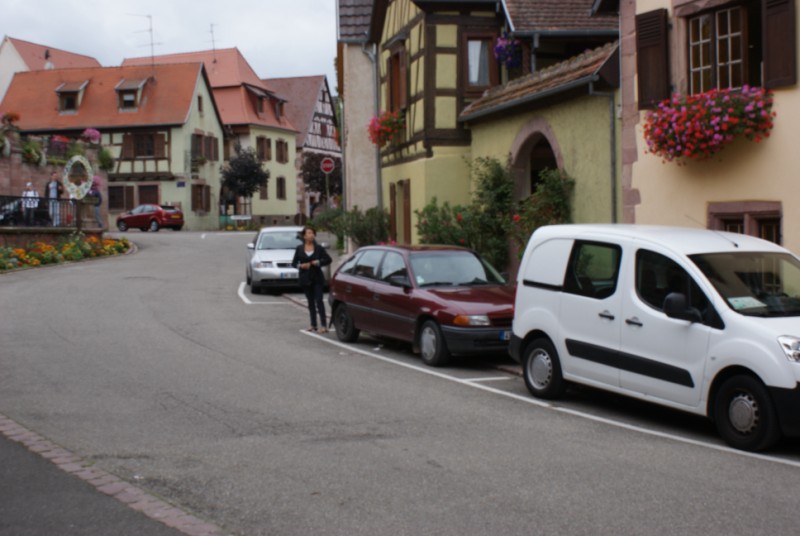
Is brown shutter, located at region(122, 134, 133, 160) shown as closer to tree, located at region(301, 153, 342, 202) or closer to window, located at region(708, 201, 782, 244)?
tree, located at region(301, 153, 342, 202)

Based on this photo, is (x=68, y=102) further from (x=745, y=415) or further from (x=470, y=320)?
(x=745, y=415)

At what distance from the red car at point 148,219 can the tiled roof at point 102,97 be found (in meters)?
7.10

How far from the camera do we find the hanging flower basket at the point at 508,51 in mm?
23094

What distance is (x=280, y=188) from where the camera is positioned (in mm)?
75938

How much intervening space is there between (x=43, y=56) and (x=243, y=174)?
17.7 m

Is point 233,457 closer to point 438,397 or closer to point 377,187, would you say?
Answer: point 438,397

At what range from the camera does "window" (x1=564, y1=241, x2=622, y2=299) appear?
1017 centimetres

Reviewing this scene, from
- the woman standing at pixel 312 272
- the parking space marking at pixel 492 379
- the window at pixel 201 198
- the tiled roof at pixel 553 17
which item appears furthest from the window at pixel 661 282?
the window at pixel 201 198

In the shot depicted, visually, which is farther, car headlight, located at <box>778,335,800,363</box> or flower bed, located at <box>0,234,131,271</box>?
flower bed, located at <box>0,234,131,271</box>

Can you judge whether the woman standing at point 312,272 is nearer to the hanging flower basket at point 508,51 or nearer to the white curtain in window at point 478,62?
the hanging flower basket at point 508,51

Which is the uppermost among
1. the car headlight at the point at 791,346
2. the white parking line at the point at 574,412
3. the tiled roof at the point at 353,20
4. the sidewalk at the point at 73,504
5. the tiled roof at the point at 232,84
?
the tiled roof at the point at 232,84

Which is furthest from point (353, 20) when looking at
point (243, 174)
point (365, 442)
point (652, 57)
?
point (243, 174)

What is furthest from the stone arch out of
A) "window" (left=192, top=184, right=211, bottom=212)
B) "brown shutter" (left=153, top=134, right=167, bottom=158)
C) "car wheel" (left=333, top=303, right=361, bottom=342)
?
"window" (left=192, top=184, right=211, bottom=212)

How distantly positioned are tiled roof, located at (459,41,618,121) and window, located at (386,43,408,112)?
Answer: 2.95 m
